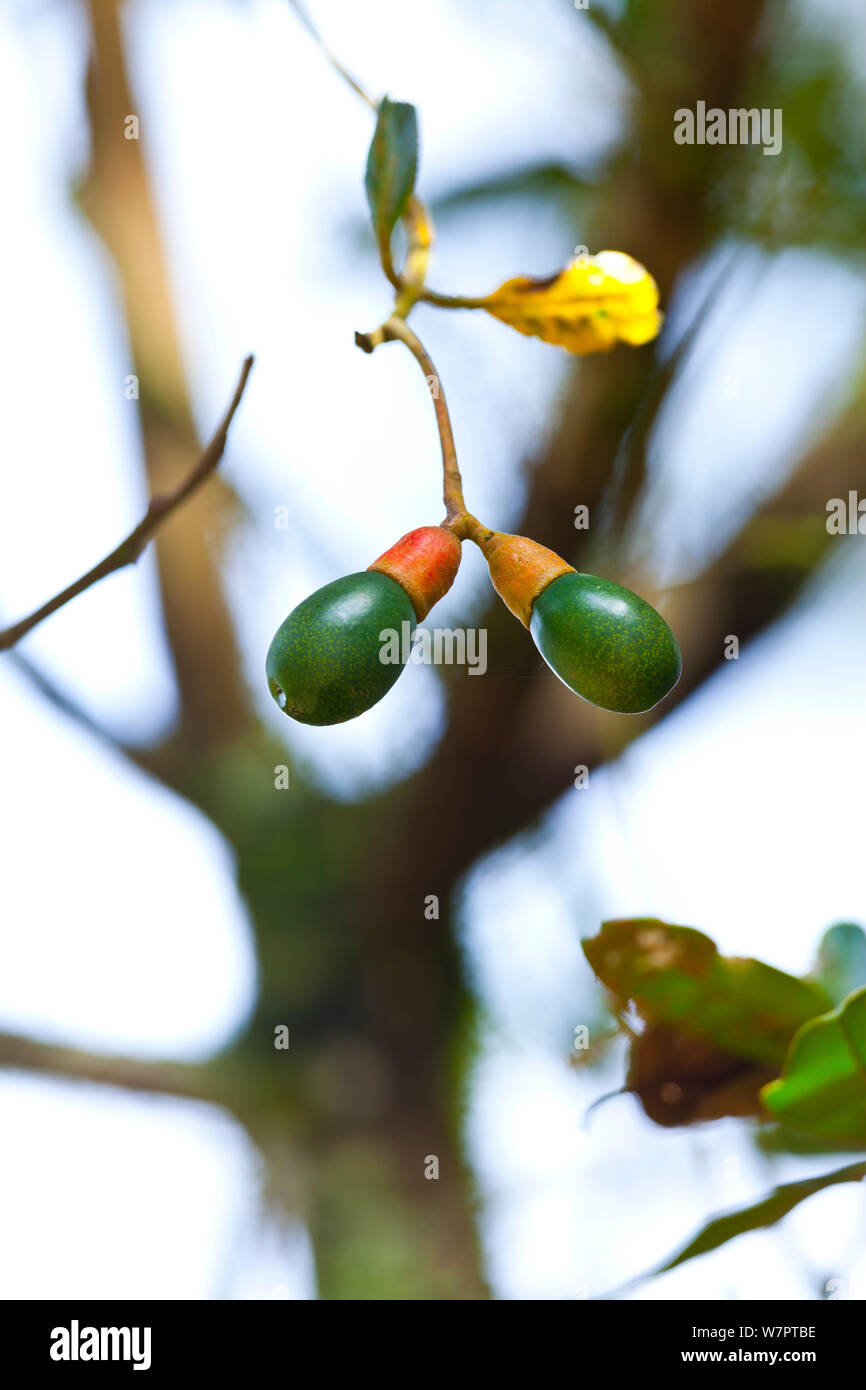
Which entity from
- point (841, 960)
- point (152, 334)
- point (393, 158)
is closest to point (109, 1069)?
point (152, 334)

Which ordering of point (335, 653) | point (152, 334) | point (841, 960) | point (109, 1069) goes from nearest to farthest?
point (335, 653)
point (841, 960)
point (152, 334)
point (109, 1069)

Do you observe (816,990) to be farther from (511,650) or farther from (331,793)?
(331,793)

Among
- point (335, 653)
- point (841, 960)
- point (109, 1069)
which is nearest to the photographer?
point (335, 653)

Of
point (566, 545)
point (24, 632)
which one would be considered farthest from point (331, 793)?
point (24, 632)

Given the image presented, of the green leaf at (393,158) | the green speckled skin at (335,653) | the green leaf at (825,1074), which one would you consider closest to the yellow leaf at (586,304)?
the green leaf at (393,158)

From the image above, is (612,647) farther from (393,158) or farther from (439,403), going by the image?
(393,158)

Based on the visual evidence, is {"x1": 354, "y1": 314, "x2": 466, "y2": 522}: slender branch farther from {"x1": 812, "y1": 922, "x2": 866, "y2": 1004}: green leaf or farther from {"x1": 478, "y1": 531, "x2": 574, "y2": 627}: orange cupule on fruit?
{"x1": 812, "y1": 922, "x2": 866, "y2": 1004}: green leaf

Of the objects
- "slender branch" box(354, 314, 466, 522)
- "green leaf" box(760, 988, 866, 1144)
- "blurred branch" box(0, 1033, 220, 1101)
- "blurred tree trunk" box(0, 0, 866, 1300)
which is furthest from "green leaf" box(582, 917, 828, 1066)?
"blurred branch" box(0, 1033, 220, 1101)

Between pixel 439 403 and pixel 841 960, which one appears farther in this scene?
pixel 841 960
